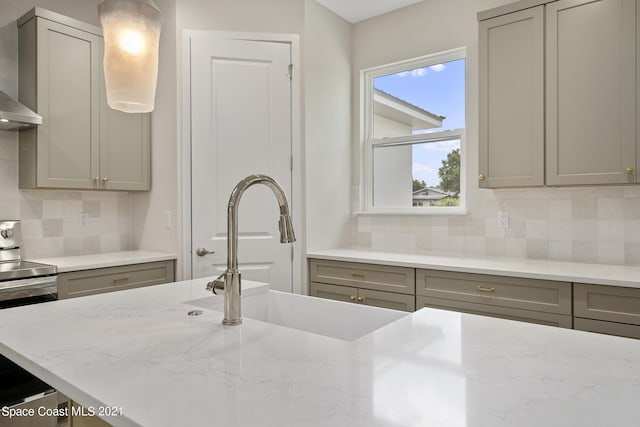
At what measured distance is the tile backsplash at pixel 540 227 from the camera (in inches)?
101

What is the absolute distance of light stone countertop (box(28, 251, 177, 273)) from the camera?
256cm

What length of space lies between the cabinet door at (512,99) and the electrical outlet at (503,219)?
0.39 m

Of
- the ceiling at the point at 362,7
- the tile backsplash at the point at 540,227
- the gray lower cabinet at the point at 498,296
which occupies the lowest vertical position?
the gray lower cabinet at the point at 498,296

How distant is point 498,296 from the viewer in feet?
7.79

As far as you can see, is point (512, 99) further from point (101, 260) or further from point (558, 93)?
point (101, 260)

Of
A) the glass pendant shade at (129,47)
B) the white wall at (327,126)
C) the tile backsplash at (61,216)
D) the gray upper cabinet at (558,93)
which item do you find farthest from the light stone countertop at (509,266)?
the glass pendant shade at (129,47)

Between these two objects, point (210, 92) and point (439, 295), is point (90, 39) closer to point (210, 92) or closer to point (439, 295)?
point (210, 92)

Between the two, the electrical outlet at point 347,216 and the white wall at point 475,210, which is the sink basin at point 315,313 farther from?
the electrical outlet at point 347,216

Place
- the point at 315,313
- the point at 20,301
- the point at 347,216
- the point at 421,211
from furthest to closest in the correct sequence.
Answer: the point at 347,216 < the point at 421,211 < the point at 20,301 < the point at 315,313

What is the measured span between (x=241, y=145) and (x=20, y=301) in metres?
1.66

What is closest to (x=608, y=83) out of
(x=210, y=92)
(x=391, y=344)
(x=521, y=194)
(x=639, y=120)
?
(x=639, y=120)

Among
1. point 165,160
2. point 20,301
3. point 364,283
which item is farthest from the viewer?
point 165,160

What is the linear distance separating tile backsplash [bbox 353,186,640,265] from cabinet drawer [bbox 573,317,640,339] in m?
0.71

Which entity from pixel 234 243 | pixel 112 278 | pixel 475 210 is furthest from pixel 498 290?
pixel 112 278
